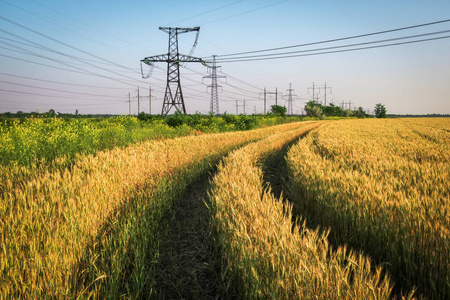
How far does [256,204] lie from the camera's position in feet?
10.3

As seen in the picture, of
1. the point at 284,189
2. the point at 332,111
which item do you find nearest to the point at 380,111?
the point at 332,111

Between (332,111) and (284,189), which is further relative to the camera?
(332,111)

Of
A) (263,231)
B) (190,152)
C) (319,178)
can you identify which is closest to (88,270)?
(263,231)

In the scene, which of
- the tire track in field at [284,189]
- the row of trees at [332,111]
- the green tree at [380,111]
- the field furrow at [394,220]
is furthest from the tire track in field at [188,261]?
the green tree at [380,111]

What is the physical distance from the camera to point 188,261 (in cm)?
318

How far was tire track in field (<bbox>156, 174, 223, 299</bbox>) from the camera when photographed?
2.62 meters

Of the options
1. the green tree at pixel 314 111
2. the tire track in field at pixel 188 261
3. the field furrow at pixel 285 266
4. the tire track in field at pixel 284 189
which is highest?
the green tree at pixel 314 111

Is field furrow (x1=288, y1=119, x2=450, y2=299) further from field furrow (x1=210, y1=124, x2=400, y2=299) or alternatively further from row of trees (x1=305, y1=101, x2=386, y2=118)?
row of trees (x1=305, y1=101, x2=386, y2=118)

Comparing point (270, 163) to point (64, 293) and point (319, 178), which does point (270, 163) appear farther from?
point (64, 293)

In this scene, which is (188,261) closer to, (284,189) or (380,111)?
(284,189)

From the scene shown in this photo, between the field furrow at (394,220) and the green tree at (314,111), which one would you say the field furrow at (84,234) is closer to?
the field furrow at (394,220)

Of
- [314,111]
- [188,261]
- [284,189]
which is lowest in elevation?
[188,261]

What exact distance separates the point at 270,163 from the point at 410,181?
5.67 m

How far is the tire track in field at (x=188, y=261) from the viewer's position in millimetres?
2617
